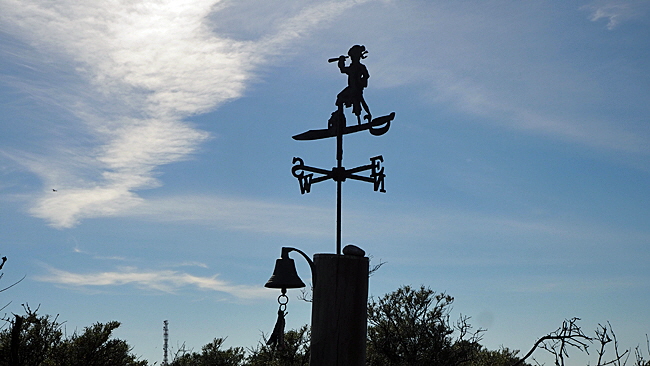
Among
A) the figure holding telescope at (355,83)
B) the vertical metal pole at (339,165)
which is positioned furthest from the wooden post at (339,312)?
the figure holding telescope at (355,83)

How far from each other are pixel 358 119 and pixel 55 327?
17.7 m

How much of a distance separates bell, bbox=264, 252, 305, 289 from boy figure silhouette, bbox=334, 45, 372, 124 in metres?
1.30

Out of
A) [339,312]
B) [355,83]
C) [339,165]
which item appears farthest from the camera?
[355,83]

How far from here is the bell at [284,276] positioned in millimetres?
4902

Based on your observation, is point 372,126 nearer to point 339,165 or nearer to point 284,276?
point 339,165

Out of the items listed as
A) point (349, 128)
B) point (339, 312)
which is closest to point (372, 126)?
point (349, 128)

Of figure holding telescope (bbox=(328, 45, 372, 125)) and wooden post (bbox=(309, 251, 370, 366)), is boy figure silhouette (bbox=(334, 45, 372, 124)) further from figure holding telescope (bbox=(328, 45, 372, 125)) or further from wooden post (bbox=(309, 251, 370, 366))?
wooden post (bbox=(309, 251, 370, 366))

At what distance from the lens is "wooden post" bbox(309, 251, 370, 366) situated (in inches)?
153

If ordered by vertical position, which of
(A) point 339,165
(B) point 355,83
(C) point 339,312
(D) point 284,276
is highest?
(B) point 355,83

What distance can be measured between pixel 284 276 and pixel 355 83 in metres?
1.72

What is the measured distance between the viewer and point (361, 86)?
5324mm

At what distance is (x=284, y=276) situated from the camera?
492cm

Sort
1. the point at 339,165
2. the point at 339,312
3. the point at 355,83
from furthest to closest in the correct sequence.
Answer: the point at 355,83, the point at 339,165, the point at 339,312

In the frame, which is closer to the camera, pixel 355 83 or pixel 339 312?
pixel 339 312
